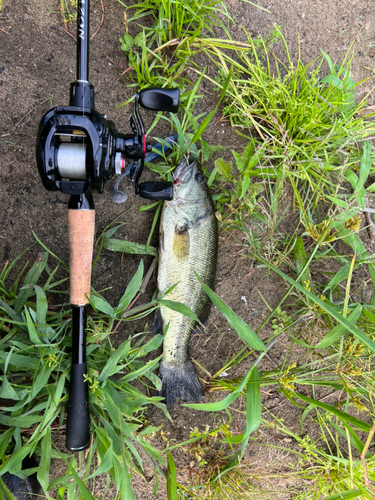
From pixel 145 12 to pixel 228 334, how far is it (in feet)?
7.28

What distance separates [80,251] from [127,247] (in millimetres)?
490

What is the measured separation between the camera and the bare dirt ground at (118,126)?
2.07 metres

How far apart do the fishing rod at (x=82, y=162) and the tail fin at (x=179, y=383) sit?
0.59 m

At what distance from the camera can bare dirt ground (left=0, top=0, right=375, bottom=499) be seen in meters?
2.07

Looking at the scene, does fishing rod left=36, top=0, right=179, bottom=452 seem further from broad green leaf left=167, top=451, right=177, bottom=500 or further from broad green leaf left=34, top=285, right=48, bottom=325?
broad green leaf left=167, top=451, right=177, bottom=500

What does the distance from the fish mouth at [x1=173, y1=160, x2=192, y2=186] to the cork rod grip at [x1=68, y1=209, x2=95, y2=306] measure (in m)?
0.66

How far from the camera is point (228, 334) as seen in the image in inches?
94.7

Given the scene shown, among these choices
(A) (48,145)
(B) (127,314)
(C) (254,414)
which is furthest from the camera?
(B) (127,314)

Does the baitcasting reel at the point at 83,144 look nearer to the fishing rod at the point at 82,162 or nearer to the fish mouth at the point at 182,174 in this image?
the fishing rod at the point at 82,162

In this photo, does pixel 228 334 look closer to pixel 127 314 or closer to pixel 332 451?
pixel 127 314

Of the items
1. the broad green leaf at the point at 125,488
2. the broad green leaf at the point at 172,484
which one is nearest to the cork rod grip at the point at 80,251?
the broad green leaf at the point at 125,488

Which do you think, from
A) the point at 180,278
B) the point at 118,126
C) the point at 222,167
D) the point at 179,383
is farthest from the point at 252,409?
the point at 118,126

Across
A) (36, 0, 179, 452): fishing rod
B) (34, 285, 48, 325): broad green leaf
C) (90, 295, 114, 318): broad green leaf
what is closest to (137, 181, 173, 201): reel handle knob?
(36, 0, 179, 452): fishing rod

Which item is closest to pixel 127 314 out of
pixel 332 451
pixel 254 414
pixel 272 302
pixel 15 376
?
pixel 15 376
